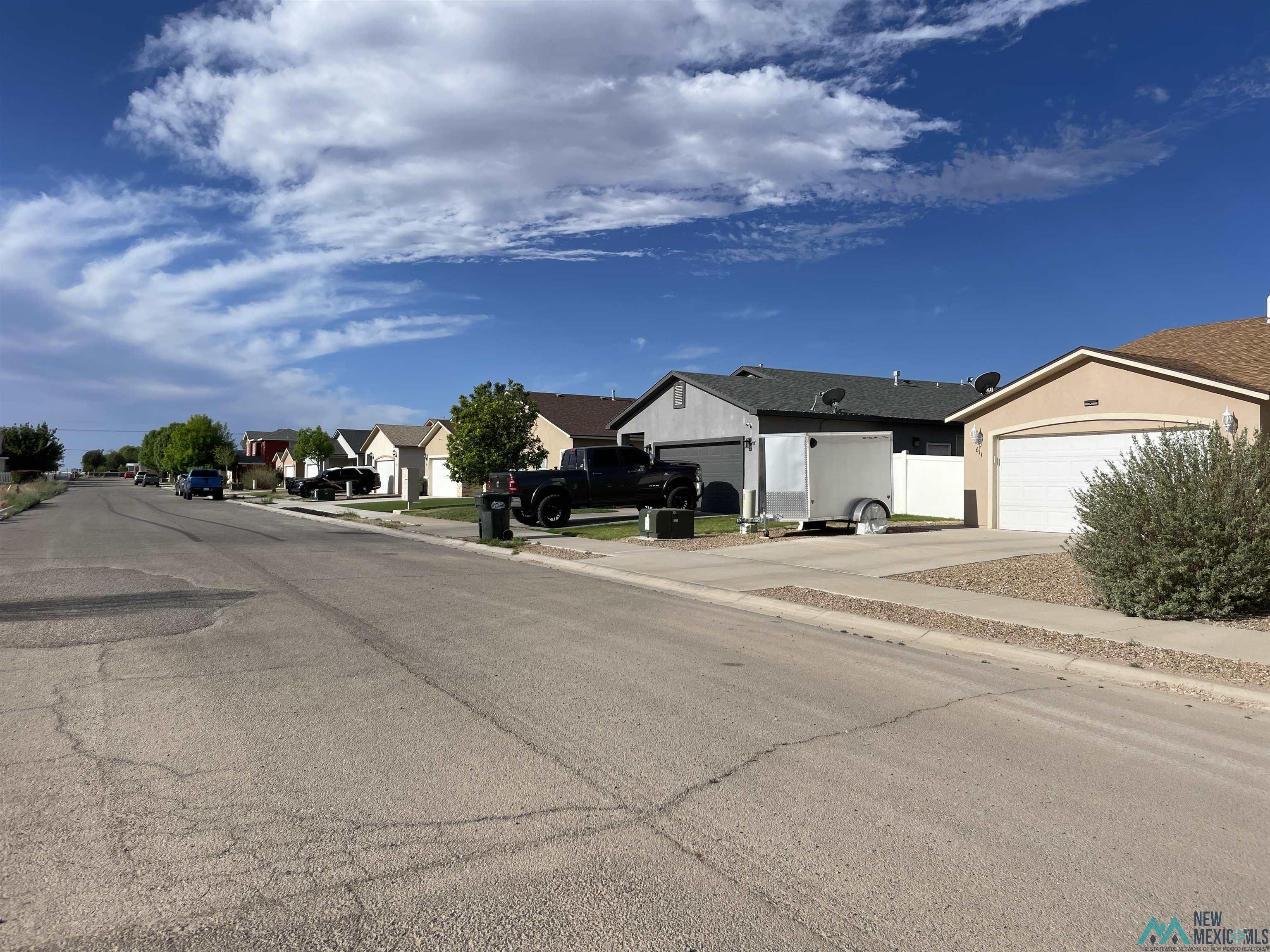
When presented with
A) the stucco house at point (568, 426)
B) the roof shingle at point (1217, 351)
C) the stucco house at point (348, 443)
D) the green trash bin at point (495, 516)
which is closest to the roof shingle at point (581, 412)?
the stucco house at point (568, 426)

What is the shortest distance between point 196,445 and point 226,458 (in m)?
7.87

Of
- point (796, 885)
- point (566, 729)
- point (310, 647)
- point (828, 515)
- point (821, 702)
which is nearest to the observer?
point (796, 885)

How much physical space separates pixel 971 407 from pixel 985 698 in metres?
15.7

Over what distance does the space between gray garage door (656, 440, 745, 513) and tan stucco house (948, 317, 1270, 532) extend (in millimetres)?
7327

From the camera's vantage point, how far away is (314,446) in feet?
221

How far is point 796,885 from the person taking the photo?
3641mm

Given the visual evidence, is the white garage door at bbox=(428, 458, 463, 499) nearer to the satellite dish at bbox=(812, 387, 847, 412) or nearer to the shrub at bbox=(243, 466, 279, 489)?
the satellite dish at bbox=(812, 387, 847, 412)

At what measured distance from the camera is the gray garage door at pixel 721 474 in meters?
26.8

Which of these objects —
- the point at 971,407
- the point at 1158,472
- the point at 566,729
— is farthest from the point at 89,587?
the point at 971,407

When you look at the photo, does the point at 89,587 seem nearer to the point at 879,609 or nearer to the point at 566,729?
the point at 566,729

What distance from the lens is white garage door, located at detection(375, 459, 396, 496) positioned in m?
53.9

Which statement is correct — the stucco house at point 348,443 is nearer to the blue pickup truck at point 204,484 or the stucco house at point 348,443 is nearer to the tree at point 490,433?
the blue pickup truck at point 204,484

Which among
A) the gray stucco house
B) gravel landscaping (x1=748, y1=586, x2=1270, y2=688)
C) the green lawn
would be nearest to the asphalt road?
gravel landscaping (x1=748, y1=586, x2=1270, y2=688)

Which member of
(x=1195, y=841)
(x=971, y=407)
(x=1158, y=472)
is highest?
(x=971, y=407)
